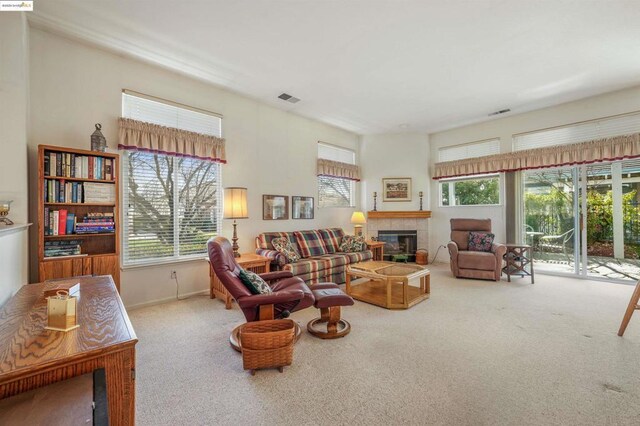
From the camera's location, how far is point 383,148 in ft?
21.6

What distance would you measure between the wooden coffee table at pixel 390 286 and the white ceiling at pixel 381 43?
2.74 meters

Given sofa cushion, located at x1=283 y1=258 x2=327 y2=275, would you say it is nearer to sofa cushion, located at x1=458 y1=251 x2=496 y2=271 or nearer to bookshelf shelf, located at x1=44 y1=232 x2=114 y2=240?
bookshelf shelf, located at x1=44 y1=232 x2=114 y2=240

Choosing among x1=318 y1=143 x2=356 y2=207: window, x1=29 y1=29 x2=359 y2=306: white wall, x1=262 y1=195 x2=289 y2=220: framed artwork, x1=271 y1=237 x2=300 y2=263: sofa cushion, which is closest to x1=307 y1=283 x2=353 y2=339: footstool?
x1=271 y1=237 x2=300 y2=263: sofa cushion

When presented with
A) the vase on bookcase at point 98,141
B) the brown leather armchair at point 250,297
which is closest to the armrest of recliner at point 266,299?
the brown leather armchair at point 250,297

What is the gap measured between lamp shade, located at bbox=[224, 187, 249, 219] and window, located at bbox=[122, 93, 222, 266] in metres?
0.44

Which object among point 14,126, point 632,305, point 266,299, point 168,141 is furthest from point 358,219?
point 14,126

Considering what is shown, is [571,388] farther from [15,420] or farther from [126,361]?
[15,420]

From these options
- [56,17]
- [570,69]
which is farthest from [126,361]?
[570,69]

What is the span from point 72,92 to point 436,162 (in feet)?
Answer: 21.3

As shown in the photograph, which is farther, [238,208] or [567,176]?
[567,176]

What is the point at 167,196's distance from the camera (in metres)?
3.69

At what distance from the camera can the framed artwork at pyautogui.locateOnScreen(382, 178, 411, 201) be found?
21.2 feet

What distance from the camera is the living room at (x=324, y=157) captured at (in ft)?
6.11

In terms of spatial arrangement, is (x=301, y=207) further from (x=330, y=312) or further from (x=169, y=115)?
(x=330, y=312)
